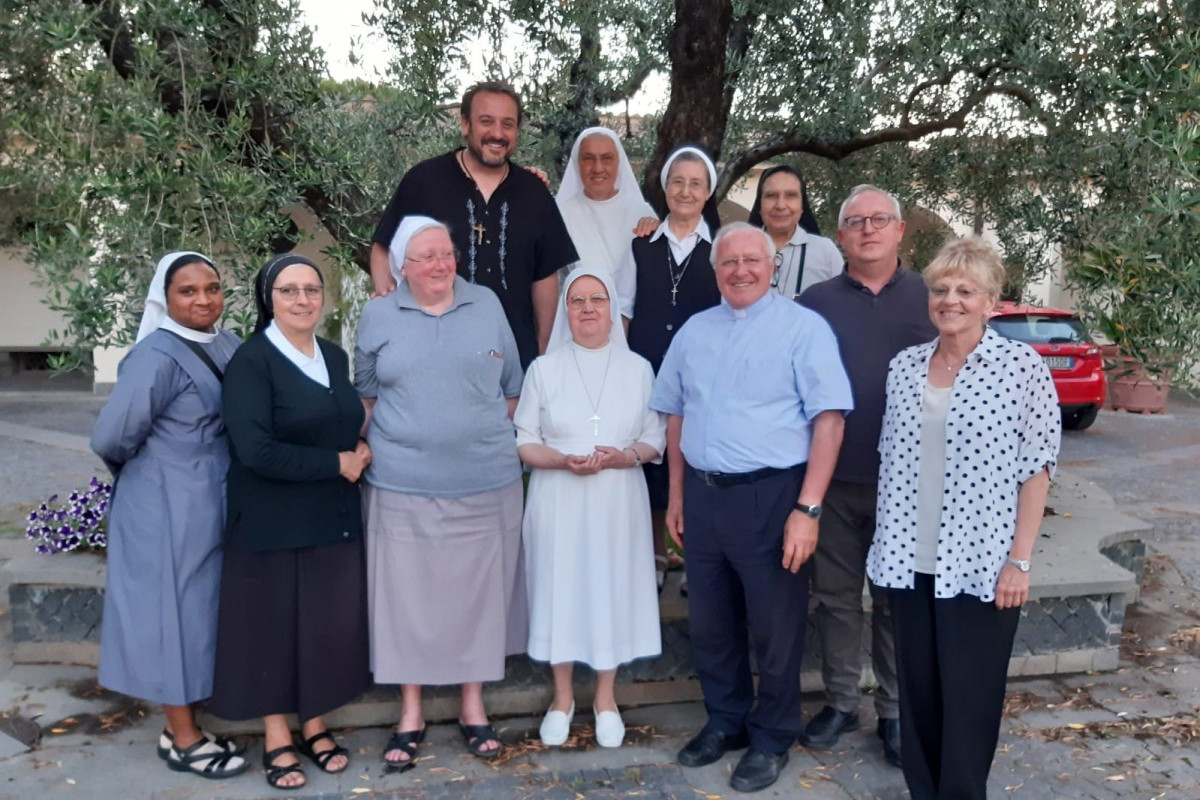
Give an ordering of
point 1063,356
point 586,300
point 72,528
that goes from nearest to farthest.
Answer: point 586,300 < point 72,528 < point 1063,356

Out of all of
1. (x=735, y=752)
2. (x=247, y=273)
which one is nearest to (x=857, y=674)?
(x=735, y=752)

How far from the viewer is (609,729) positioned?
401 centimetres

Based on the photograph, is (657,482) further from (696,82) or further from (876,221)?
(696,82)

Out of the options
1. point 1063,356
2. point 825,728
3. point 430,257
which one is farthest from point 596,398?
point 1063,356

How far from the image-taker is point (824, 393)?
3.43m

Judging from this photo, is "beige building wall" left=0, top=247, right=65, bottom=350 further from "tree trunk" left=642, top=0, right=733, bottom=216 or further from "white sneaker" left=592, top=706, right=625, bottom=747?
"white sneaker" left=592, top=706, right=625, bottom=747

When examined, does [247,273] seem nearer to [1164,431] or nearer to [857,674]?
[857,674]

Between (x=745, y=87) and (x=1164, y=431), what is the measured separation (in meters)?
10.9

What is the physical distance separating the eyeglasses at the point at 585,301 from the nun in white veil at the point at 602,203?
1.96ft

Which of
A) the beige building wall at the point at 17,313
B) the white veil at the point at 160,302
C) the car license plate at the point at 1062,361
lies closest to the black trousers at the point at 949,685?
the white veil at the point at 160,302

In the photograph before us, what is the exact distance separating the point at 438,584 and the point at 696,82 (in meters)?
3.47

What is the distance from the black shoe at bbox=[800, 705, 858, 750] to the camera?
13.1ft

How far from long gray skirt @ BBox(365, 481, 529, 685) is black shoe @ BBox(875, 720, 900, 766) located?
157cm

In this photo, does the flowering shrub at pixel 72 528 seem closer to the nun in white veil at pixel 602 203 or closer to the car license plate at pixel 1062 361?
the nun in white veil at pixel 602 203
